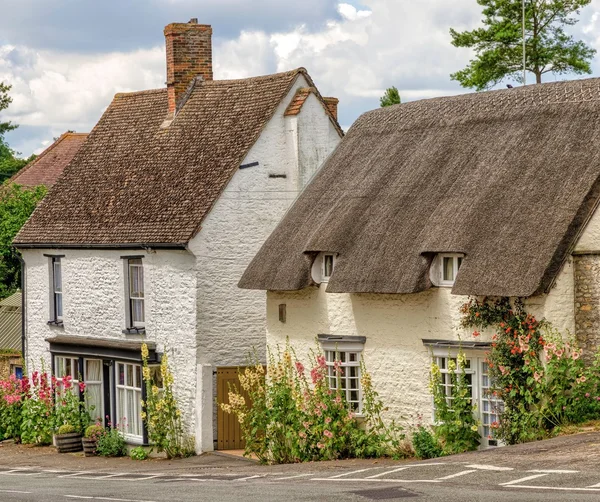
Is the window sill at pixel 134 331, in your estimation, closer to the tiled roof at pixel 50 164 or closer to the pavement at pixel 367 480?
the pavement at pixel 367 480

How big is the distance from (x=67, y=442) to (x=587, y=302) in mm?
14903

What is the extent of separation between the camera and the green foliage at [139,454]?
1142 inches

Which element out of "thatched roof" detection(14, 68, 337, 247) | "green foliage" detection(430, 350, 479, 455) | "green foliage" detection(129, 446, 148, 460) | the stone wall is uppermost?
"thatched roof" detection(14, 68, 337, 247)

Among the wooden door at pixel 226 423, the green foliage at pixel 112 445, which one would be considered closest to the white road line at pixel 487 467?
the wooden door at pixel 226 423

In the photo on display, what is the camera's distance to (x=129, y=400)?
100ft

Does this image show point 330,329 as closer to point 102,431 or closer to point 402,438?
point 402,438

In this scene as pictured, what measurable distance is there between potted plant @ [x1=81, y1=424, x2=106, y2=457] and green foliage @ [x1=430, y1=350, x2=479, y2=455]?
10896mm

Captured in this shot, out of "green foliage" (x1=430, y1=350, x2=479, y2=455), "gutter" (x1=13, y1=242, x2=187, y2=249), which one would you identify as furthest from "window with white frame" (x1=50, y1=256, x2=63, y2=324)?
"green foliage" (x1=430, y1=350, x2=479, y2=455)

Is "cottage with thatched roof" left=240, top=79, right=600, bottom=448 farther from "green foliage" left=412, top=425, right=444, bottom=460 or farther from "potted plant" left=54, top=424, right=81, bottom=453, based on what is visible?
"potted plant" left=54, top=424, right=81, bottom=453

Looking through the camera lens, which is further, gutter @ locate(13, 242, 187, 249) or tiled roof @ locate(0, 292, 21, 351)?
tiled roof @ locate(0, 292, 21, 351)

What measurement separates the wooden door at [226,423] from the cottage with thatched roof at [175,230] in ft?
0.10

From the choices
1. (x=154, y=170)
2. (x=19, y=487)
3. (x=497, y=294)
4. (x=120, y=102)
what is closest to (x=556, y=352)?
(x=497, y=294)

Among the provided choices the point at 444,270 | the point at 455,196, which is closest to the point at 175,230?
the point at 455,196

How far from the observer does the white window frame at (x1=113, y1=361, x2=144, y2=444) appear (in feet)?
98.6
